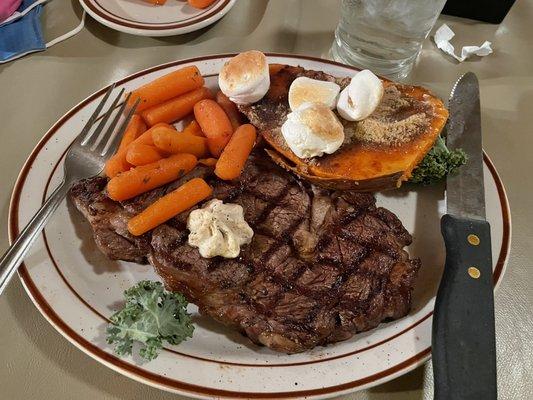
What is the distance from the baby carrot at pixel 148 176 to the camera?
1624 millimetres

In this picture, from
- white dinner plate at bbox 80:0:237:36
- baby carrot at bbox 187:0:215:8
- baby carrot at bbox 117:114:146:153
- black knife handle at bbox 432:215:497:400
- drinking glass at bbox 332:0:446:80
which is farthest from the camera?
baby carrot at bbox 187:0:215:8

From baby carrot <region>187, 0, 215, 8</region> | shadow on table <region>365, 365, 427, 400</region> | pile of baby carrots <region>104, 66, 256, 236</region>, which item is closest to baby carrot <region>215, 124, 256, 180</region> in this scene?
pile of baby carrots <region>104, 66, 256, 236</region>

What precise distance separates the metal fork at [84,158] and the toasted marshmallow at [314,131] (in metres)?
0.66

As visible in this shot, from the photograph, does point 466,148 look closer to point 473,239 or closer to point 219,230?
point 473,239

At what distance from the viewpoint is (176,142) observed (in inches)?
69.8

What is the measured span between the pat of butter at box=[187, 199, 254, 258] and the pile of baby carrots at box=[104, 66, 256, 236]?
10 cm

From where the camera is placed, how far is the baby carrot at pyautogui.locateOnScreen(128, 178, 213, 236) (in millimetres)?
1556

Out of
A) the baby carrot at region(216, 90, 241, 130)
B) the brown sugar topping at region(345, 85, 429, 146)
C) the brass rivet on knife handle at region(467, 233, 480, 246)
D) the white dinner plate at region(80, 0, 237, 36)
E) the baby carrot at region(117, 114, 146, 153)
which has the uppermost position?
the white dinner plate at region(80, 0, 237, 36)

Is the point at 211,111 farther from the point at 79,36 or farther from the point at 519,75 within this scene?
the point at 519,75

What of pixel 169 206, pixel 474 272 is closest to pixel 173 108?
pixel 169 206

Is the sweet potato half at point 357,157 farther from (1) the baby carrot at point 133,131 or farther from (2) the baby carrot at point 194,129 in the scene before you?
(1) the baby carrot at point 133,131

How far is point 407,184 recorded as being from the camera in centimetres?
187

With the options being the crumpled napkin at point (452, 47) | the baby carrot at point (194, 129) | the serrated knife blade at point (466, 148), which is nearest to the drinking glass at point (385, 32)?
the crumpled napkin at point (452, 47)

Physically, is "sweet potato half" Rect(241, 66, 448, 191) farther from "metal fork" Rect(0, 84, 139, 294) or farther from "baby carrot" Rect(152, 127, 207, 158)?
"metal fork" Rect(0, 84, 139, 294)
